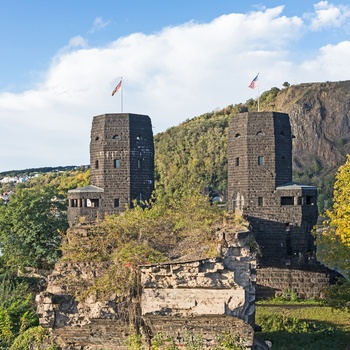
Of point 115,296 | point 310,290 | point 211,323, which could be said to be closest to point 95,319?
point 115,296

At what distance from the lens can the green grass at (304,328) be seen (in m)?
15.7

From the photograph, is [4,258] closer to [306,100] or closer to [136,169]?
[136,169]

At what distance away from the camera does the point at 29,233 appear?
28.9 metres

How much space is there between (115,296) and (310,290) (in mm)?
14822

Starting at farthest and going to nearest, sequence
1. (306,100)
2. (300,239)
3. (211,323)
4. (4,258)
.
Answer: (306,100)
(4,258)
(300,239)
(211,323)

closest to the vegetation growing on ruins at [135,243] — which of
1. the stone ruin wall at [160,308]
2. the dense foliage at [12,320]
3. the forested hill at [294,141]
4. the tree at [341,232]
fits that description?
the stone ruin wall at [160,308]

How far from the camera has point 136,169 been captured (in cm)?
2794

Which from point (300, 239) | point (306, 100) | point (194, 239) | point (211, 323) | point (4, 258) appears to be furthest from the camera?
point (306, 100)

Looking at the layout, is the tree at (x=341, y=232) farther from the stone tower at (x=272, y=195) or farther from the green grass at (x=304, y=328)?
the stone tower at (x=272, y=195)

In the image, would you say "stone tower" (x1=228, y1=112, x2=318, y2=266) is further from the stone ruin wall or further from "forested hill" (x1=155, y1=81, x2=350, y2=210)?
"forested hill" (x1=155, y1=81, x2=350, y2=210)

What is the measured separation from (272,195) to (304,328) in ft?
34.8

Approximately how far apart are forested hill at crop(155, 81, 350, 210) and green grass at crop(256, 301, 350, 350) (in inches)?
1704

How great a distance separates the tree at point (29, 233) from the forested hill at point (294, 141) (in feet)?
111

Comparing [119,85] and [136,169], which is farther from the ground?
[119,85]
